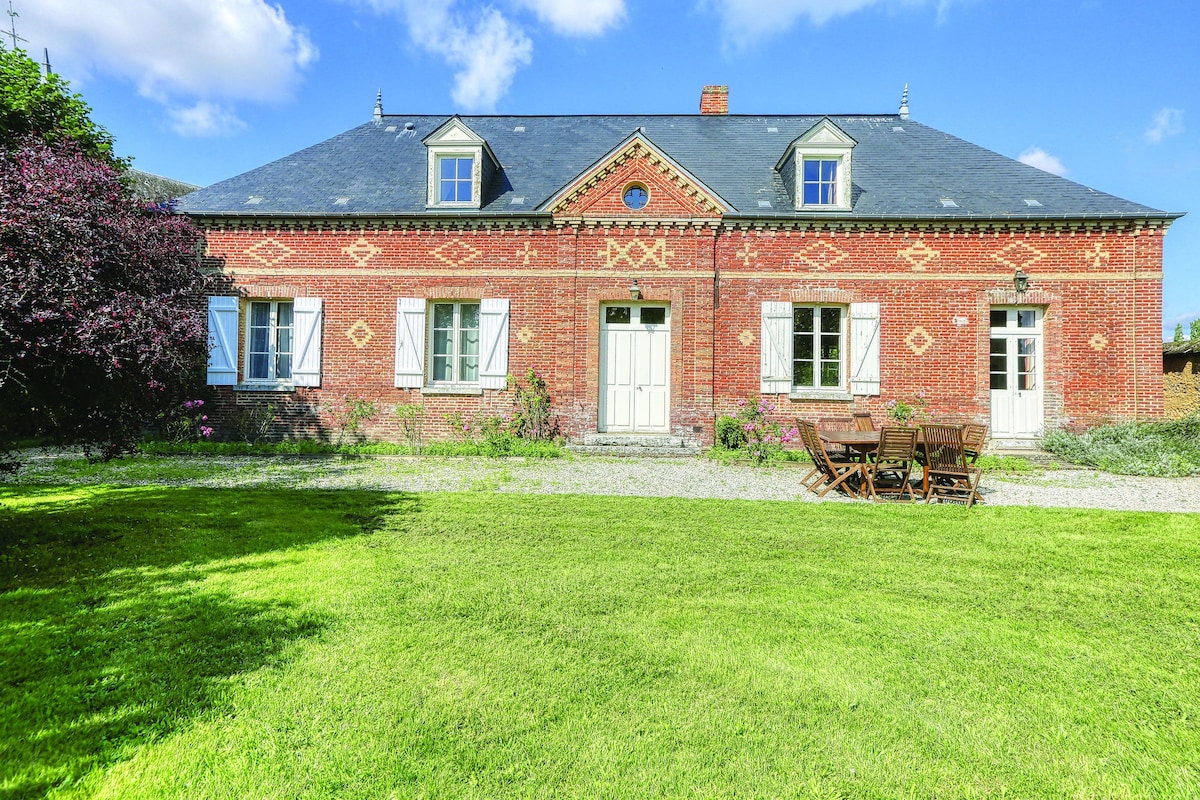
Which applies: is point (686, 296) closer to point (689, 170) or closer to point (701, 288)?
point (701, 288)

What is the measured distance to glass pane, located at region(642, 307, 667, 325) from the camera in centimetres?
1080

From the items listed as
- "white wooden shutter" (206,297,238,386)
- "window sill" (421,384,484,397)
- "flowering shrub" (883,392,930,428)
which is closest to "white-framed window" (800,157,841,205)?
"flowering shrub" (883,392,930,428)

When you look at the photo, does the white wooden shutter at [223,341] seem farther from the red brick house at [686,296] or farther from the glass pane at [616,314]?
the glass pane at [616,314]

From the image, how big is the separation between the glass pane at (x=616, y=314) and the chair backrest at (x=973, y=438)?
5.92 metres

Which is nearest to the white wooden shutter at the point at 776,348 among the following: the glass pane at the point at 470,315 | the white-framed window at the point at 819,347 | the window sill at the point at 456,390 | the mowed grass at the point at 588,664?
the white-framed window at the point at 819,347

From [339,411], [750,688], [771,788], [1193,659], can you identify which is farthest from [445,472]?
[1193,659]

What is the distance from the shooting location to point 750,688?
2.43 metres

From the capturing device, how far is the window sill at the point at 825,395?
411 inches

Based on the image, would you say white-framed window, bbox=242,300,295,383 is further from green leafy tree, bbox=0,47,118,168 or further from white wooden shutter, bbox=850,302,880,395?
white wooden shutter, bbox=850,302,880,395

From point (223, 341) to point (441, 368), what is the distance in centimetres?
409

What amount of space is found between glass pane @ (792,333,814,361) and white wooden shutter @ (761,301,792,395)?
326mm

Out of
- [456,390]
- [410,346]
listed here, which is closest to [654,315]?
[456,390]

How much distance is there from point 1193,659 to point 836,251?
29.0 ft

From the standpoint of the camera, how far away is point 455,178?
436 inches
